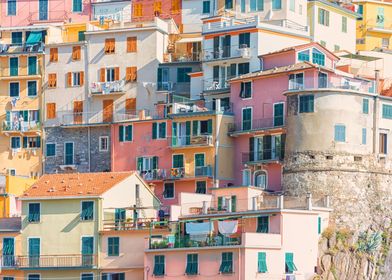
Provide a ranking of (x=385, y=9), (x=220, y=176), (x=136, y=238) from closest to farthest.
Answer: (x=136, y=238)
(x=220, y=176)
(x=385, y=9)

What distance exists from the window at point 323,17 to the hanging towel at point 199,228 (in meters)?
28.7

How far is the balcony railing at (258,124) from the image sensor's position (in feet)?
332

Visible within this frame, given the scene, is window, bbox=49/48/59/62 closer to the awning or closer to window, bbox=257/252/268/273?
the awning

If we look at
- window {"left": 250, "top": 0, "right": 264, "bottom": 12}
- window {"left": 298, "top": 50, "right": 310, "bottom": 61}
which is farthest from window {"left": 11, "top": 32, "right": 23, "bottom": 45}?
window {"left": 298, "top": 50, "right": 310, "bottom": 61}

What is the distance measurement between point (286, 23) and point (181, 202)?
20076mm

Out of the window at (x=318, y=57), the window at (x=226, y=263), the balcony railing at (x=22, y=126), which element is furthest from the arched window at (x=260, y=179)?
the balcony railing at (x=22, y=126)

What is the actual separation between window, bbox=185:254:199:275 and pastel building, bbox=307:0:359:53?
93.8 feet

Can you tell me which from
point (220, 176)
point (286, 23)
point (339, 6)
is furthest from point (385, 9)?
point (220, 176)

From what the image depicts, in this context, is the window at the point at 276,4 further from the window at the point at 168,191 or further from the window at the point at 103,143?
the window at the point at 168,191

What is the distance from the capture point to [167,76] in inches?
4434

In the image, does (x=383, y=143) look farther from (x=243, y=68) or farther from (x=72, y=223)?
(x=72, y=223)

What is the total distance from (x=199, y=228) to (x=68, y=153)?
74.5ft

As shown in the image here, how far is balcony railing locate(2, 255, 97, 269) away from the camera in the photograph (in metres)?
95.8

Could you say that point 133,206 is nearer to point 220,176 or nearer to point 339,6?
point 220,176
